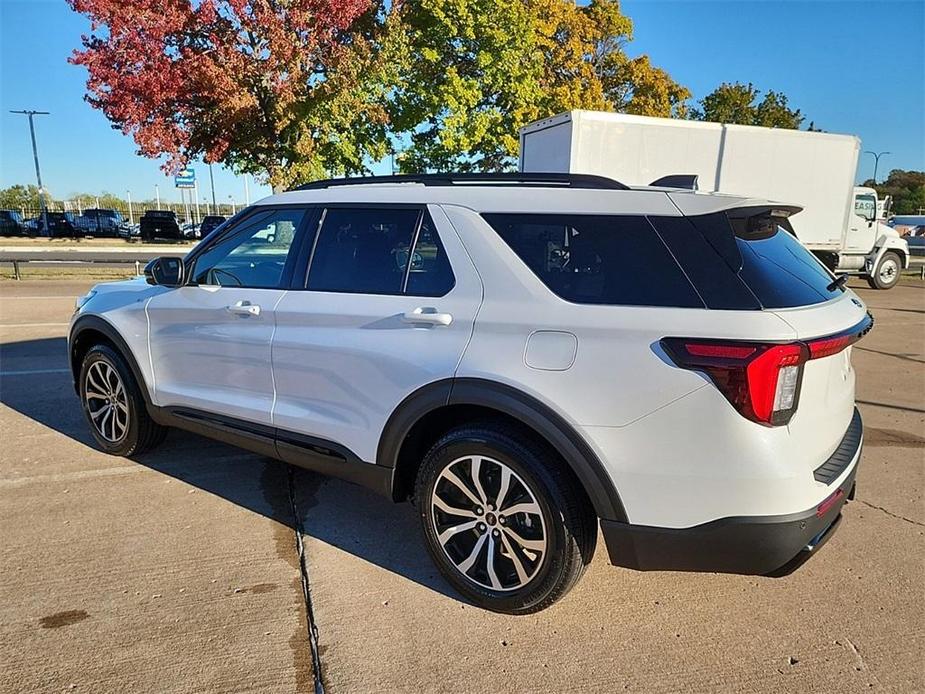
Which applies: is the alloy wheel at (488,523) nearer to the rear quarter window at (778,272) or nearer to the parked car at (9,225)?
the rear quarter window at (778,272)

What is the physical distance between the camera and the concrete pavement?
2389 mm

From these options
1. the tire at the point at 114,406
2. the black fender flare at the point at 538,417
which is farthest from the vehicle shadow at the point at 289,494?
the black fender flare at the point at 538,417

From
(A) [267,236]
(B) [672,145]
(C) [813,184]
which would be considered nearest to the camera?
(A) [267,236]

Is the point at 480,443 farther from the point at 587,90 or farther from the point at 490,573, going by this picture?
the point at 587,90

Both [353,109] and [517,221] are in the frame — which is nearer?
[517,221]

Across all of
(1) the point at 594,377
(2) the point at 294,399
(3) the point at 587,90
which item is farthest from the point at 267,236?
(3) the point at 587,90

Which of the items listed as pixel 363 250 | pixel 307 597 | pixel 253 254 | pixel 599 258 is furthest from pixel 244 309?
pixel 599 258

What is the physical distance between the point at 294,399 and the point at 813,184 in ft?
48.7

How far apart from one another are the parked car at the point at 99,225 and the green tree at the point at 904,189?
58.3 meters

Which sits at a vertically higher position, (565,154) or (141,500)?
(565,154)

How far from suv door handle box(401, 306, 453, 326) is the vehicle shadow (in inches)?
48.3

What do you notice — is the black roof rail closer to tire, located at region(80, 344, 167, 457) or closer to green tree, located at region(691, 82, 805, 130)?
tire, located at region(80, 344, 167, 457)

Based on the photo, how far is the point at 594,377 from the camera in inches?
93.4

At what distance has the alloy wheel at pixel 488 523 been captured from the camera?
8.60 ft
